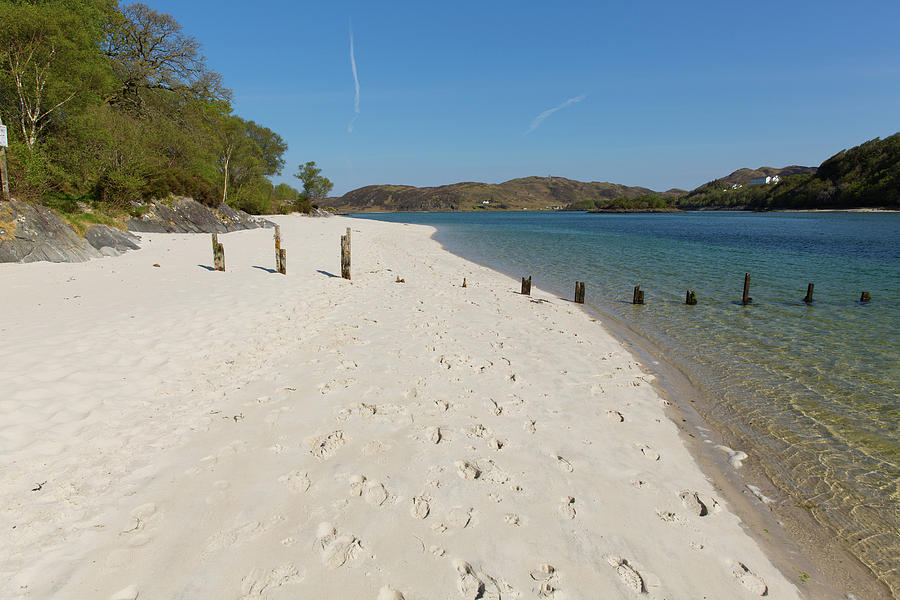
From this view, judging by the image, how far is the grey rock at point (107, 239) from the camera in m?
15.9

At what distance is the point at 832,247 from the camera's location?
3353 centimetres

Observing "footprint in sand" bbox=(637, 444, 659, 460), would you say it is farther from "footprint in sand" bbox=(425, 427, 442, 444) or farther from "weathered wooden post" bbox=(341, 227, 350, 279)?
"weathered wooden post" bbox=(341, 227, 350, 279)

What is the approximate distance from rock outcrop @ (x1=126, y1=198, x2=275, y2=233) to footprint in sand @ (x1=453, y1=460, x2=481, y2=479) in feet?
83.6

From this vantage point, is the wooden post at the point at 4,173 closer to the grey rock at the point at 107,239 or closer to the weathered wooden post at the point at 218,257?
the grey rock at the point at 107,239

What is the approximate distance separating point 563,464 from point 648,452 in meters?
1.22

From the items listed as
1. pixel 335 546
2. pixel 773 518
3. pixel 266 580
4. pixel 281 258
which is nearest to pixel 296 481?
pixel 335 546

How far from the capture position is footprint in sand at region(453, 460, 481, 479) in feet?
13.8

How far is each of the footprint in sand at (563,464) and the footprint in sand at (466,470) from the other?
948 millimetres

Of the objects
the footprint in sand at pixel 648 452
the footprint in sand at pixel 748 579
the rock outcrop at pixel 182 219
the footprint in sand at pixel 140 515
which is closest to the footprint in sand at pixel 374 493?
the footprint in sand at pixel 140 515

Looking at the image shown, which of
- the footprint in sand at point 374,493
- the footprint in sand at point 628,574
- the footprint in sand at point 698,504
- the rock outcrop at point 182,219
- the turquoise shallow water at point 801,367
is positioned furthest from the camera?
the rock outcrop at point 182,219

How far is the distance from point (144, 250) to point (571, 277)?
18777mm

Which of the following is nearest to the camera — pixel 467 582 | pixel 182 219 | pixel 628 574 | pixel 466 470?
pixel 467 582

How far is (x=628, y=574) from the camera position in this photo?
10.5 ft

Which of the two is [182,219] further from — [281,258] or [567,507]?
[567,507]
